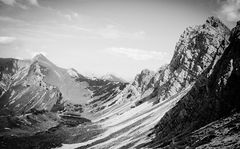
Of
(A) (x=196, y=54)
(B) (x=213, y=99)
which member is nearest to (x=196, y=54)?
(A) (x=196, y=54)

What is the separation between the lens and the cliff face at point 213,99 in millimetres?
46441

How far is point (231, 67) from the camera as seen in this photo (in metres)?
50.5

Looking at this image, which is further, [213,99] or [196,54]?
[196,54]

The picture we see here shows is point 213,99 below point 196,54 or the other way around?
below

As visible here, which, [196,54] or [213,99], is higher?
[196,54]

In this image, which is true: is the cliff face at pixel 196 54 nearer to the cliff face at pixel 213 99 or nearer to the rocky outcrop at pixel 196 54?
the rocky outcrop at pixel 196 54

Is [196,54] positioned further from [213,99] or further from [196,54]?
[213,99]

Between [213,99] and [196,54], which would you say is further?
[196,54]

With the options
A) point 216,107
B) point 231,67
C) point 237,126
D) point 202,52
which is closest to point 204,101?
point 216,107

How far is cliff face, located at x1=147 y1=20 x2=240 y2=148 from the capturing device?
46441mm

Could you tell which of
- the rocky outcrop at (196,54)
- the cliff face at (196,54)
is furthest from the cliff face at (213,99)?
the cliff face at (196,54)

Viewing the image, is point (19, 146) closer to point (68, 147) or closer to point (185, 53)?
point (68, 147)

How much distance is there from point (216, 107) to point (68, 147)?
325 ft

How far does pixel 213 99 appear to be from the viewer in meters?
53.0
